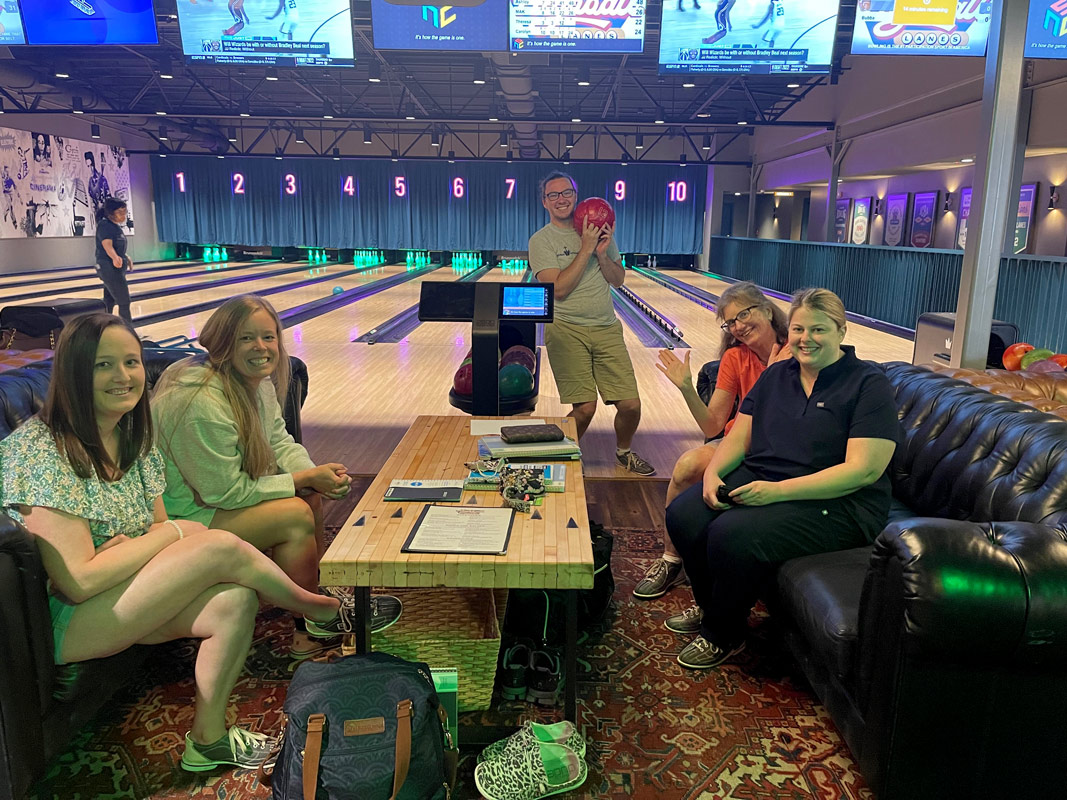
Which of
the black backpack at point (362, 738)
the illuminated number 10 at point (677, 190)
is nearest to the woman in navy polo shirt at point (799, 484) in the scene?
the black backpack at point (362, 738)

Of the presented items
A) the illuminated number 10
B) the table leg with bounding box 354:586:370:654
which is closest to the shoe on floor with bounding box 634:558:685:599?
the table leg with bounding box 354:586:370:654

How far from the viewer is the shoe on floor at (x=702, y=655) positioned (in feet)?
6.31

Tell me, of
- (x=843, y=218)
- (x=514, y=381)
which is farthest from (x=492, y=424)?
(x=843, y=218)

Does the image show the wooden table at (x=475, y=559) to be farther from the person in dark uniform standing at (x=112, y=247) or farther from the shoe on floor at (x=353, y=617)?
the person in dark uniform standing at (x=112, y=247)

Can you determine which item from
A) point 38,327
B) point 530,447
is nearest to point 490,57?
point 38,327

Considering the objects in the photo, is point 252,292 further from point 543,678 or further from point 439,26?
point 543,678

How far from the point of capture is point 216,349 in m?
1.82

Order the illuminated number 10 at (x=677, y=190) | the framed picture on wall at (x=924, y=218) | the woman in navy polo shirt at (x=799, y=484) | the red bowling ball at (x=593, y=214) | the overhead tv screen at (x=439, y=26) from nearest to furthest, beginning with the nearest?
the woman in navy polo shirt at (x=799, y=484) < the red bowling ball at (x=593, y=214) < the overhead tv screen at (x=439, y=26) < the framed picture on wall at (x=924, y=218) < the illuminated number 10 at (x=677, y=190)

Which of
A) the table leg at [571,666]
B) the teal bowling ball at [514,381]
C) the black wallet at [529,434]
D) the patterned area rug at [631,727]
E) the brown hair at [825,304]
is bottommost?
the patterned area rug at [631,727]

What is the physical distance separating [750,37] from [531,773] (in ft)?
13.1

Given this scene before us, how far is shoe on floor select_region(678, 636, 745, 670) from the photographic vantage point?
75.7 inches

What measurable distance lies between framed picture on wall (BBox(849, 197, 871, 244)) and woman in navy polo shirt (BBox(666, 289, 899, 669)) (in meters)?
11.7

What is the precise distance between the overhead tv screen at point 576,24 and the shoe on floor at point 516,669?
3478 mm

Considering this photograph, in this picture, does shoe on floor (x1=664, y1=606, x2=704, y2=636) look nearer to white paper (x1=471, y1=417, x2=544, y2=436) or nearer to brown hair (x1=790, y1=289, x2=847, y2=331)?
white paper (x1=471, y1=417, x2=544, y2=436)
